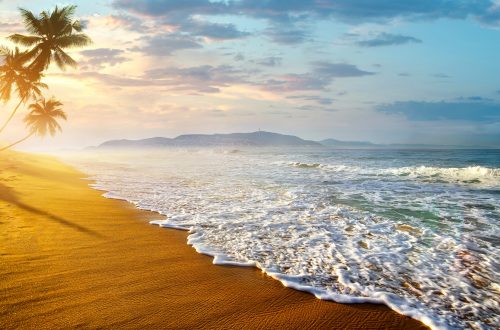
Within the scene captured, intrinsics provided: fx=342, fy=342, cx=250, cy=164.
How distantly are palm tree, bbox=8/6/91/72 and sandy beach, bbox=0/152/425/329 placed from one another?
30.0 m

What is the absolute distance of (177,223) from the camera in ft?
27.3

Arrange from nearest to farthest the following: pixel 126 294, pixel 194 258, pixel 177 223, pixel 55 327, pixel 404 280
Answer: pixel 55 327 → pixel 126 294 → pixel 404 280 → pixel 194 258 → pixel 177 223

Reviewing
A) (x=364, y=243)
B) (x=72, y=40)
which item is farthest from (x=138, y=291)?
(x=72, y=40)

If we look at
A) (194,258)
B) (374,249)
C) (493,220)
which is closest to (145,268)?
(194,258)

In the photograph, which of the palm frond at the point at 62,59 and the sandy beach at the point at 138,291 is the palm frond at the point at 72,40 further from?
the sandy beach at the point at 138,291

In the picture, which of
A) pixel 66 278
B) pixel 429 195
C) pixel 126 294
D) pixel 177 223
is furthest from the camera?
pixel 429 195

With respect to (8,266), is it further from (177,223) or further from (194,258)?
(177,223)

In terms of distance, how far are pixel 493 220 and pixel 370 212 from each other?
3.23 metres

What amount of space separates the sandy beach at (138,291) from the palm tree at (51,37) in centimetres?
2999

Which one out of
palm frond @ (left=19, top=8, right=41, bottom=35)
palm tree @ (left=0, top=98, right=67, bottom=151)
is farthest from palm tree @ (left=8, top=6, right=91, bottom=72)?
palm tree @ (left=0, top=98, right=67, bottom=151)

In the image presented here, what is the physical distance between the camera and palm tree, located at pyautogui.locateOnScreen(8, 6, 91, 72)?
30203mm

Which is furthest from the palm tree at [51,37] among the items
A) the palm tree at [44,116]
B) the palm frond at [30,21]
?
the palm tree at [44,116]

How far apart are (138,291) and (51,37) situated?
34.1 m

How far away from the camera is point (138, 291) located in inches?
164
